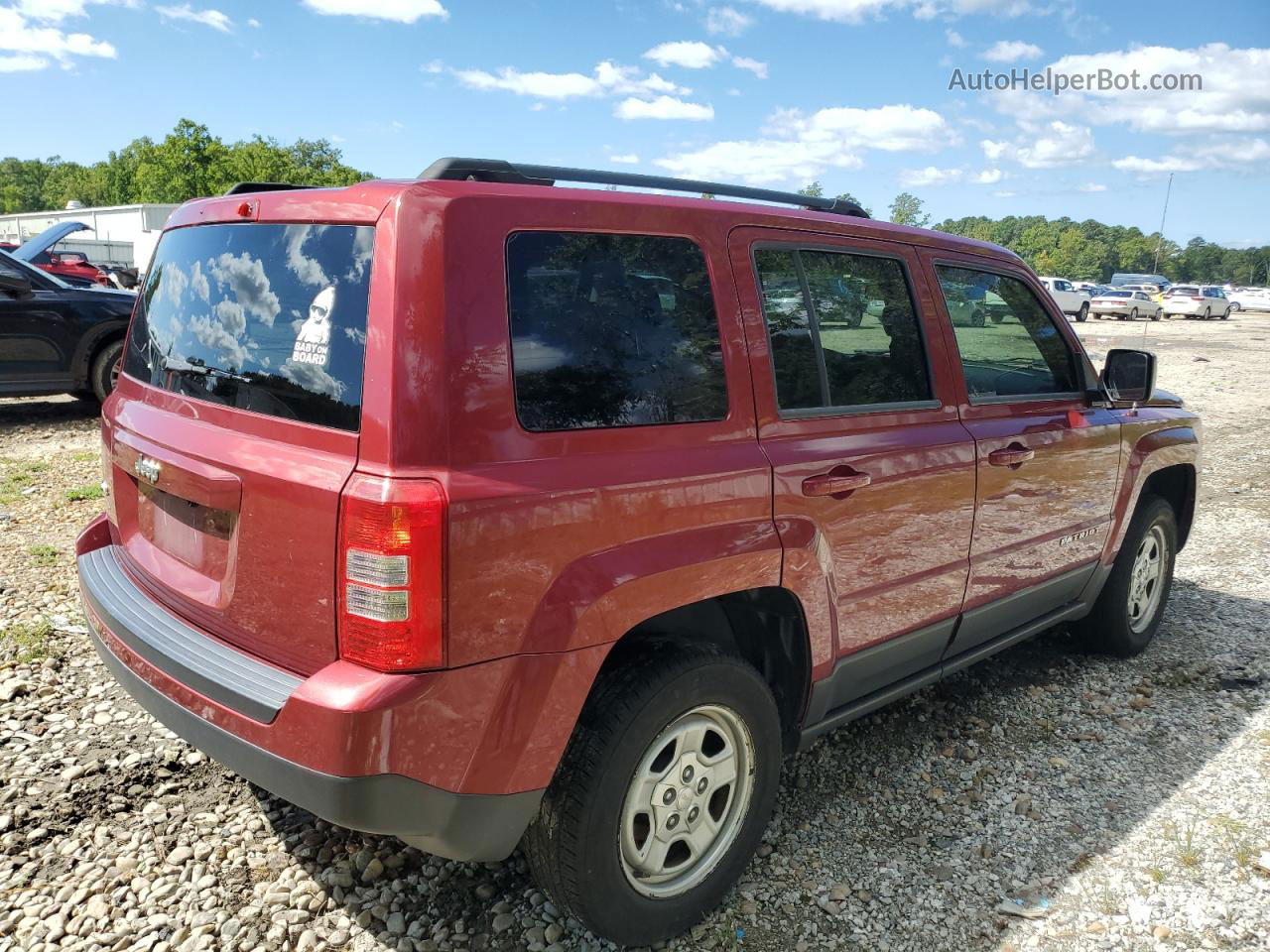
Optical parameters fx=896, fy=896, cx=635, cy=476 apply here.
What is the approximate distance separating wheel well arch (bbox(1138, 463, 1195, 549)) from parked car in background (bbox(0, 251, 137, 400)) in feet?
27.4

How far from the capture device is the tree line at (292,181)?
5597cm

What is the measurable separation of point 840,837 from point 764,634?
0.82 m

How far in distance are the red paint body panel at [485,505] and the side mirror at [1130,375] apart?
1617 millimetres

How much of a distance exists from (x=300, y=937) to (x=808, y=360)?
218cm

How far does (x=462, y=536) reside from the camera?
1879 millimetres

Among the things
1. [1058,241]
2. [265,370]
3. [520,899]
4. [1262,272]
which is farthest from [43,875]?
[1262,272]

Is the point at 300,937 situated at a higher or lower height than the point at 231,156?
lower

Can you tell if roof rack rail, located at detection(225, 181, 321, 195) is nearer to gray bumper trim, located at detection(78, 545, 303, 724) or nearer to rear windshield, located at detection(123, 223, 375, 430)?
rear windshield, located at detection(123, 223, 375, 430)

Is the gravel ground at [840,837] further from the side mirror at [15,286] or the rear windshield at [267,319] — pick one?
the side mirror at [15,286]

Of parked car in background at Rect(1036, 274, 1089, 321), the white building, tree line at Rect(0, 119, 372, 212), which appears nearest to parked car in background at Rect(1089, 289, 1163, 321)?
parked car in background at Rect(1036, 274, 1089, 321)

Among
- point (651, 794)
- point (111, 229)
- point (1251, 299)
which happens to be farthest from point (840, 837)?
point (111, 229)

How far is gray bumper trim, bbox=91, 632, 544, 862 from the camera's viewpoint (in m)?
1.93

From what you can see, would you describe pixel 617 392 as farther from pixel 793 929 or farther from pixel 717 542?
pixel 793 929

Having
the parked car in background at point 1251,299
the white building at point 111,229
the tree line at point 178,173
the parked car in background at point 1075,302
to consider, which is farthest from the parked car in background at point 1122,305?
the white building at point 111,229
